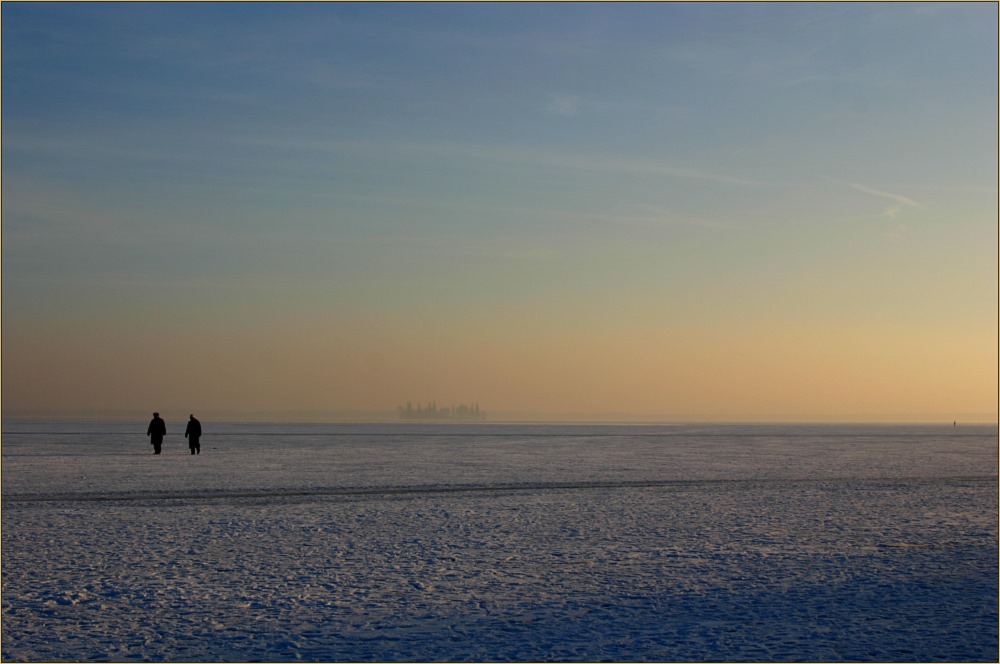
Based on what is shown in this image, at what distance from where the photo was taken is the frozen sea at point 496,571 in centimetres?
668

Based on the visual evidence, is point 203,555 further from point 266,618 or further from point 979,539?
point 979,539

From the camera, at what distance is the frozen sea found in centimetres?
668

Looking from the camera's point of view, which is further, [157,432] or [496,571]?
[157,432]

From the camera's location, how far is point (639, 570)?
9289 millimetres

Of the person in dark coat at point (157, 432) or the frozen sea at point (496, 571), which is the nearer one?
the frozen sea at point (496, 571)

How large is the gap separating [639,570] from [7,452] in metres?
26.1

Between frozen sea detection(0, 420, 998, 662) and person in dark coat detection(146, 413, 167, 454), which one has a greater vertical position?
person in dark coat detection(146, 413, 167, 454)

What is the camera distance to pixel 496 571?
9.20 m

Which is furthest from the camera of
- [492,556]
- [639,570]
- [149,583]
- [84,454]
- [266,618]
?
[84,454]

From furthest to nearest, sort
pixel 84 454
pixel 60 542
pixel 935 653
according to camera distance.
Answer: pixel 84 454, pixel 60 542, pixel 935 653

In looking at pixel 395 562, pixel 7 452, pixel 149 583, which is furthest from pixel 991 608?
pixel 7 452

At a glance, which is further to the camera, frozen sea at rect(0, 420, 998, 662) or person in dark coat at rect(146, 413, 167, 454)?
person in dark coat at rect(146, 413, 167, 454)

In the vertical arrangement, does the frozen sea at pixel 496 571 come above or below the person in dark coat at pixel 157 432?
below

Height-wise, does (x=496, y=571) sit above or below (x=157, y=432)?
below
